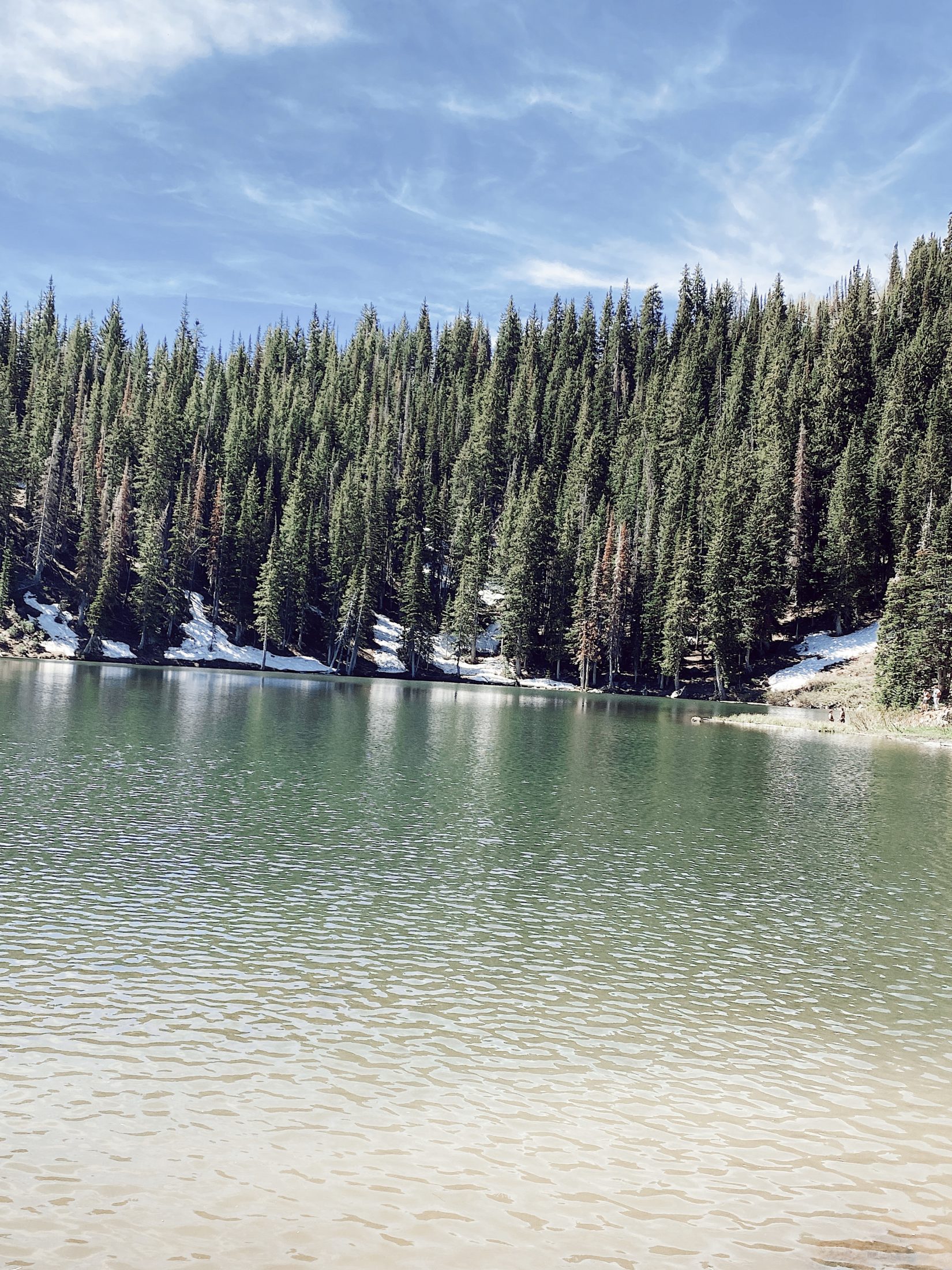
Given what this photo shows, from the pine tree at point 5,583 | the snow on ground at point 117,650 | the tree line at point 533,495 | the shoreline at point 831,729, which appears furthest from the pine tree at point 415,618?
the shoreline at point 831,729

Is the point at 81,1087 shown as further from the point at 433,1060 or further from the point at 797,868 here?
the point at 797,868

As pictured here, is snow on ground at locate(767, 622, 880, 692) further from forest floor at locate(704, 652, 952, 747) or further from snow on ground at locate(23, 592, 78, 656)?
snow on ground at locate(23, 592, 78, 656)

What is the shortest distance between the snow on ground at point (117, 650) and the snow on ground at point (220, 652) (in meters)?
4.60

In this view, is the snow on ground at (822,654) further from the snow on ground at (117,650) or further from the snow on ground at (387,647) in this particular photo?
the snow on ground at (117,650)

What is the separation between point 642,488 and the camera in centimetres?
13400

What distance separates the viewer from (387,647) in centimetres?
11925

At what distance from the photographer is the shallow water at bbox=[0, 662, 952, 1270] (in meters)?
7.53

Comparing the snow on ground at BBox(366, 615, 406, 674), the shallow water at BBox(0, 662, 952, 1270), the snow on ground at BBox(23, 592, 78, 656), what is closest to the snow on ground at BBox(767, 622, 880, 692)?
the snow on ground at BBox(366, 615, 406, 674)

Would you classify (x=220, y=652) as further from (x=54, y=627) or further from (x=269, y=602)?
(x=54, y=627)

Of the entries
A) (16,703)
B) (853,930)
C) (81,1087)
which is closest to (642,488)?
(16,703)

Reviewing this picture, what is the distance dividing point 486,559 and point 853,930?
115m

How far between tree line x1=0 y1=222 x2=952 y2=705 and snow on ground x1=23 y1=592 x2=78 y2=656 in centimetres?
247

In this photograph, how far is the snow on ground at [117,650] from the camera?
327 feet

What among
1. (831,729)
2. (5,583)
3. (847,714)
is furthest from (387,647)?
(831,729)
